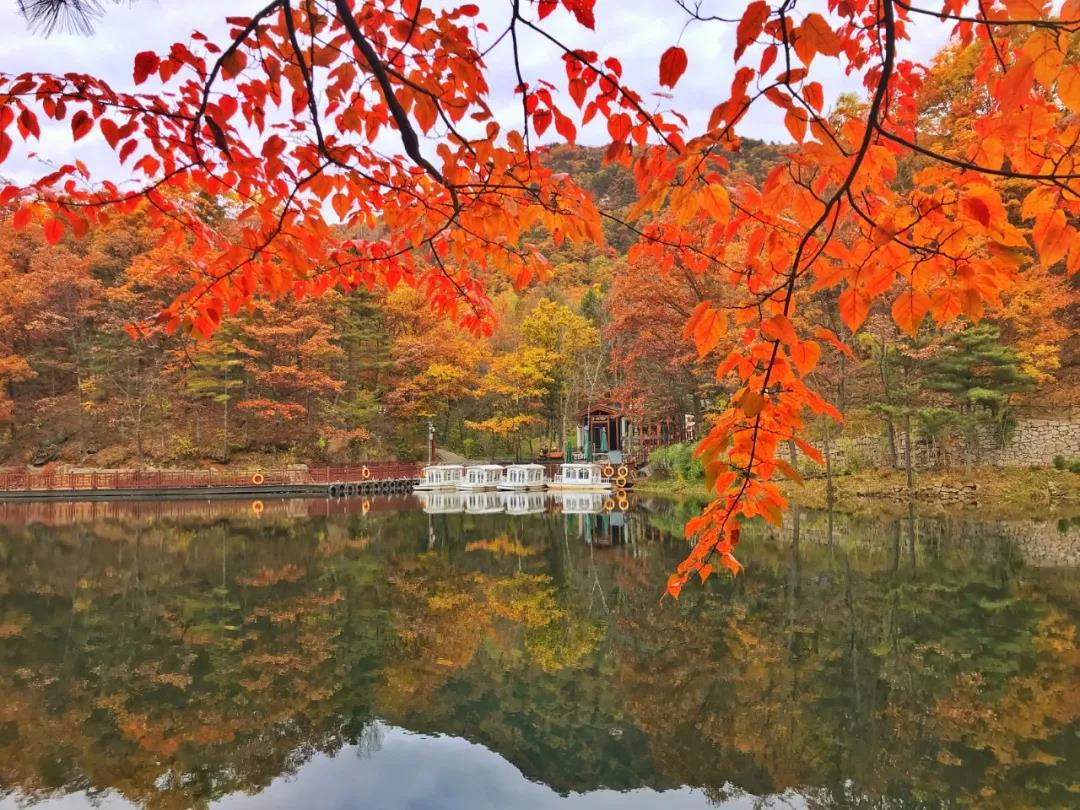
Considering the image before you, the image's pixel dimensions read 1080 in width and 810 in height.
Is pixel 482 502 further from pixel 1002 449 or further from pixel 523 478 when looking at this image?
pixel 1002 449

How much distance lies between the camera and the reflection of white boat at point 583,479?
2144 centimetres

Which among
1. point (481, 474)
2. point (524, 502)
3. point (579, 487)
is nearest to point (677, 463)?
point (579, 487)

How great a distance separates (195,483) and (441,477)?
841 cm

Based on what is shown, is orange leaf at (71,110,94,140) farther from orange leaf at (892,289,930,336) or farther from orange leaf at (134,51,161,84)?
orange leaf at (892,289,930,336)

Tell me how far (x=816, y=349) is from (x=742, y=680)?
4.05 meters

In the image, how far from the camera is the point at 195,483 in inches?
855

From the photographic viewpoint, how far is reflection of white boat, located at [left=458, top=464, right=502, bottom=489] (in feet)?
74.2

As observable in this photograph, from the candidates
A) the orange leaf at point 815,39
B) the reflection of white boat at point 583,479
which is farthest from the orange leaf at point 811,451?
the reflection of white boat at point 583,479

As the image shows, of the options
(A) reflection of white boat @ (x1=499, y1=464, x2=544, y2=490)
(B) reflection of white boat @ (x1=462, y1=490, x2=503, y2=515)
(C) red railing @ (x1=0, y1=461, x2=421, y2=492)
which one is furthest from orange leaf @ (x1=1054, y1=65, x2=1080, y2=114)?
(C) red railing @ (x1=0, y1=461, x2=421, y2=492)

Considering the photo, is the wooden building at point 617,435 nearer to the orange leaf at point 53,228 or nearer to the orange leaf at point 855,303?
the orange leaf at point 53,228

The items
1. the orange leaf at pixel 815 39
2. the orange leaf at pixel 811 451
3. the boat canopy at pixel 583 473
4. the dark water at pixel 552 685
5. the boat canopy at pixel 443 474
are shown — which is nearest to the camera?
the orange leaf at pixel 815 39

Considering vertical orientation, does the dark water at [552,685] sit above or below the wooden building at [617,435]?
below

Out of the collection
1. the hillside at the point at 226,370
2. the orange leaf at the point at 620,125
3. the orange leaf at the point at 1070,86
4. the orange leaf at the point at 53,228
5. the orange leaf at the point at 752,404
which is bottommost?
the orange leaf at the point at 752,404

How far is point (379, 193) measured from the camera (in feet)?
7.57
